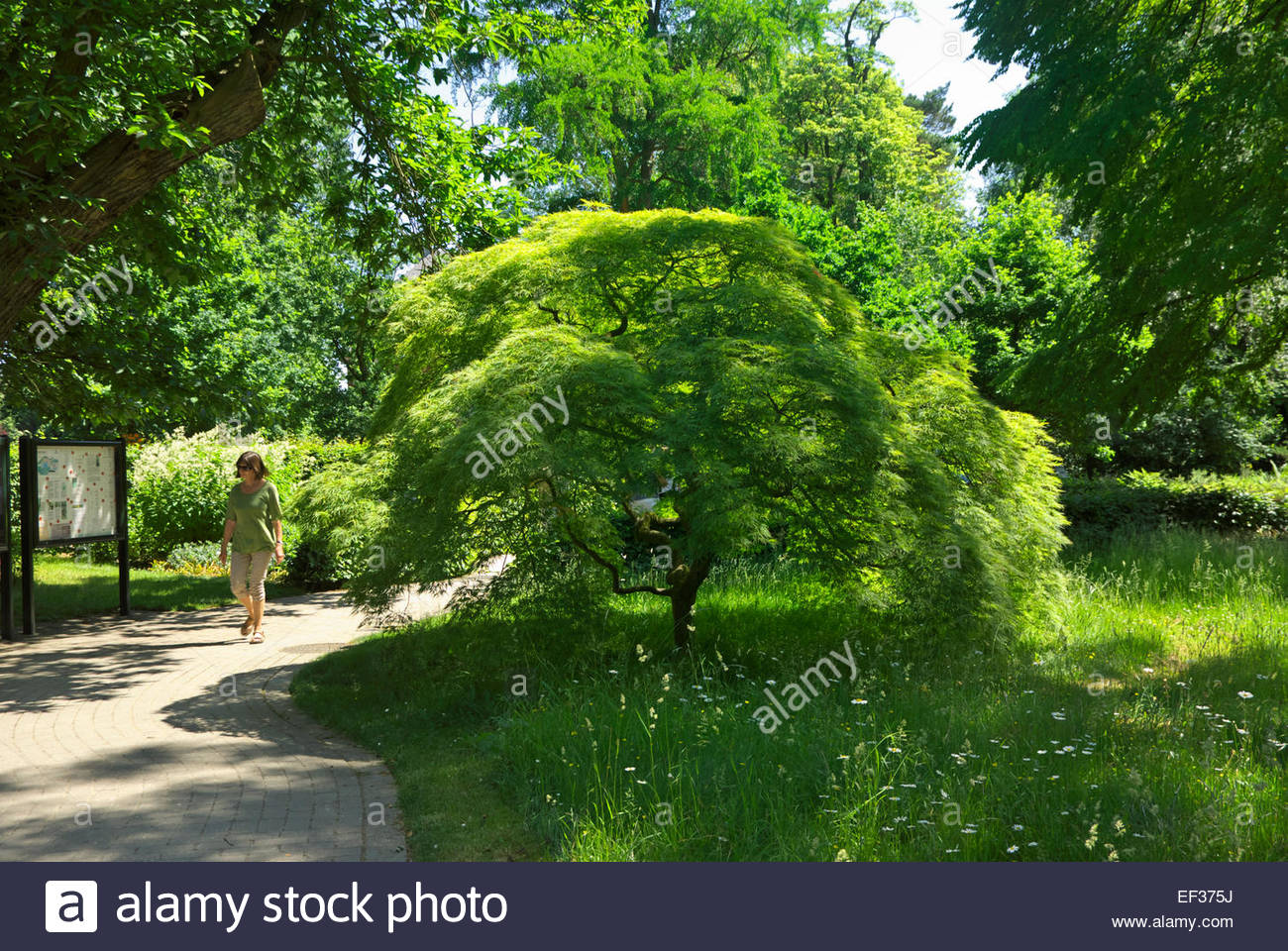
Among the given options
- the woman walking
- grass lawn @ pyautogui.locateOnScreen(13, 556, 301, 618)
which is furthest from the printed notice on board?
the woman walking

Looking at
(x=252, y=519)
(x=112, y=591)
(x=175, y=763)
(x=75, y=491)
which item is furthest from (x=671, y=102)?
(x=175, y=763)

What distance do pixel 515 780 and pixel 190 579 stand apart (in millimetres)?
12034

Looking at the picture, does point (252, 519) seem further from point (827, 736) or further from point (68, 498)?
point (827, 736)

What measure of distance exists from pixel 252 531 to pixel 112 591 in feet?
17.4

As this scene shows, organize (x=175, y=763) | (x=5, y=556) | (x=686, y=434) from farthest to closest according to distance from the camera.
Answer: (x=5, y=556), (x=686, y=434), (x=175, y=763)

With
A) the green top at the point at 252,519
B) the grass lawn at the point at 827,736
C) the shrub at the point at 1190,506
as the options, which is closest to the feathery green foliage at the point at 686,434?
the grass lawn at the point at 827,736

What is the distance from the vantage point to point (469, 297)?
8.14m

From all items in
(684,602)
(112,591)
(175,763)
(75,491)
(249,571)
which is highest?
(75,491)

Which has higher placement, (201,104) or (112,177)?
(201,104)

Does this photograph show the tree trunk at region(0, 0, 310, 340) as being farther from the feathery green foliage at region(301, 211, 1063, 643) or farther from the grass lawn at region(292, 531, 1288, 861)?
the grass lawn at region(292, 531, 1288, 861)

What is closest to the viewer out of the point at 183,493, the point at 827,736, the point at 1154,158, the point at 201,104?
the point at 827,736

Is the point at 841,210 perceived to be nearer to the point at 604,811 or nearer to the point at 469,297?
the point at 469,297

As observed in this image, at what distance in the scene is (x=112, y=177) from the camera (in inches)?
321

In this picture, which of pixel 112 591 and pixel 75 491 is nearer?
pixel 75 491
